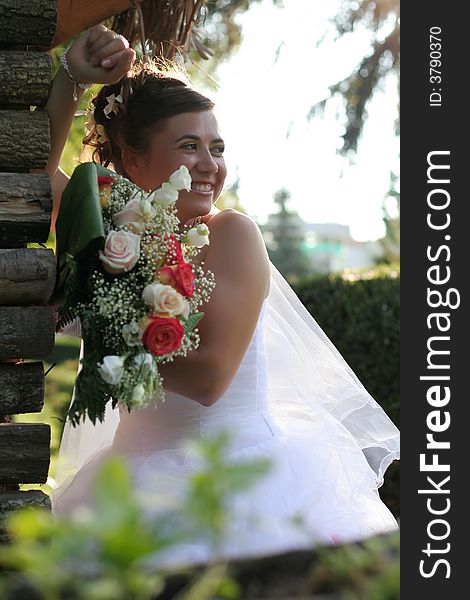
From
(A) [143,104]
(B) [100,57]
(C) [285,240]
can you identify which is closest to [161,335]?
(B) [100,57]

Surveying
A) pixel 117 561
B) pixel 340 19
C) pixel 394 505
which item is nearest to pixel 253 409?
pixel 117 561

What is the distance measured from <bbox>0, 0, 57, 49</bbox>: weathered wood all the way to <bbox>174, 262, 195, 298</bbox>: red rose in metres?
0.76

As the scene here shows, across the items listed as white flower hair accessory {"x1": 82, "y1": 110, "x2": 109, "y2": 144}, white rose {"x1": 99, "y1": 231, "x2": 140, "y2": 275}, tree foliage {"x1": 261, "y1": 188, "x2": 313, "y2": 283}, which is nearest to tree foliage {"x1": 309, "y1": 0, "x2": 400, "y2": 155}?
white flower hair accessory {"x1": 82, "y1": 110, "x2": 109, "y2": 144}

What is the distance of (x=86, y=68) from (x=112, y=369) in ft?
3.20

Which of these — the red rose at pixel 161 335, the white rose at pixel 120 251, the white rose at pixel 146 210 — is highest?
the white rose at pixel 146 210

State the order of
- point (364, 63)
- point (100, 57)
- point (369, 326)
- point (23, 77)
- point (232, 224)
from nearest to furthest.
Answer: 1. point (23, 77)
2. point (100, 57)
3. point (232, 224)
4. point (369, 326)
5. point (364, 63)

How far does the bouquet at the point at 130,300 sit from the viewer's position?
233cm

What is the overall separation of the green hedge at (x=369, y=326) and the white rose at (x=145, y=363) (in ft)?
15.6

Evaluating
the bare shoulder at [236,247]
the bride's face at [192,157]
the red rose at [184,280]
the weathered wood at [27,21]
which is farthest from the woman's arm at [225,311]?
the weathered wood at [27,21]

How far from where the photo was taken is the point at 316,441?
313 cm

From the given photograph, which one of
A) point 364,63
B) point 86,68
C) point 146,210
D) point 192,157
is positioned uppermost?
point 364,63

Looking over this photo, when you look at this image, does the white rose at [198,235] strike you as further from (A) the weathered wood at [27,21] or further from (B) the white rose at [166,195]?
(A) the weathered wood at [27,21]

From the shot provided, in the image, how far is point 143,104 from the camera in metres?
3.23

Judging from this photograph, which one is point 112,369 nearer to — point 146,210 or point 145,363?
point 145,363
